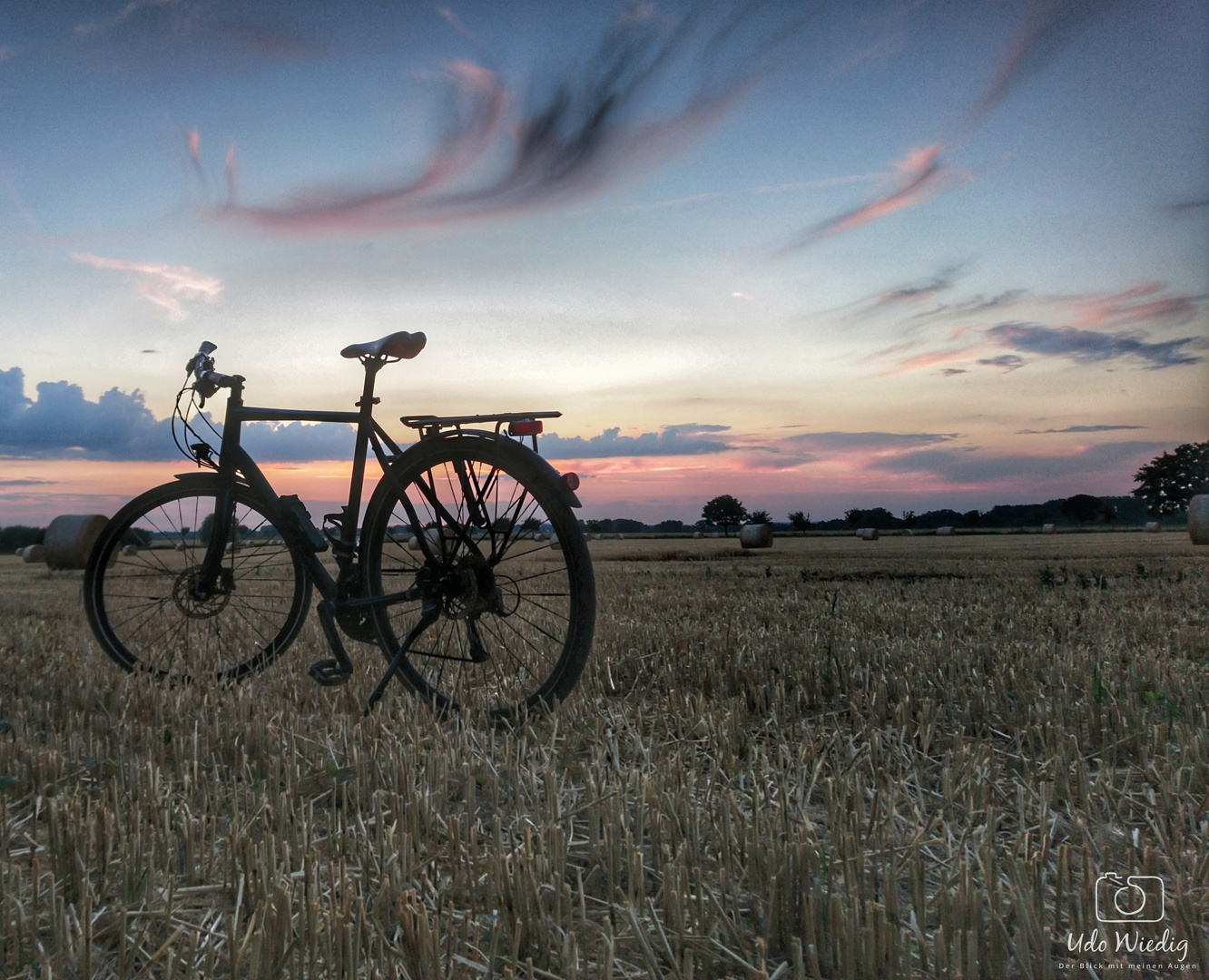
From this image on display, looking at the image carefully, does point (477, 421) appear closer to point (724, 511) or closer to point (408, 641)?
point (408, 641)

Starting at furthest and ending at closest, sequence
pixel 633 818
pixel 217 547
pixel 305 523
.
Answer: pixel 217 547 → pixel 305 523 → pixel 633 818

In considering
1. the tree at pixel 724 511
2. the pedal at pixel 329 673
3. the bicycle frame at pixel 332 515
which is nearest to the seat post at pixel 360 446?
the bicycle frame at pixel 332 515

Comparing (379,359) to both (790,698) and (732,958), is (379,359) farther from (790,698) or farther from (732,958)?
(732,958)

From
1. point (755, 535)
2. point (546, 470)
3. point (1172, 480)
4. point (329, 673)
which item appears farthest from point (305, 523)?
point (1172, 480)

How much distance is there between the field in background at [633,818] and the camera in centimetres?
186

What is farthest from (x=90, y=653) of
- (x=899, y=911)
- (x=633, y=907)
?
(x=899, y=911)

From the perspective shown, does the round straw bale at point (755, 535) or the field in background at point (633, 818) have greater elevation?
the round straw bale at point (755, 535)

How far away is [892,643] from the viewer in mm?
5422

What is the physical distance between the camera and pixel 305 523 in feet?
15.4

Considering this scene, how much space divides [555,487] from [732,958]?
2.15 m

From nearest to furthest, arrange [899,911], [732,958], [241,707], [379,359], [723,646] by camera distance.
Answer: [732,958], [899,911], [241,707], [379,359], [723,646]

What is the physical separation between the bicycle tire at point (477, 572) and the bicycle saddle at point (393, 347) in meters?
0.53

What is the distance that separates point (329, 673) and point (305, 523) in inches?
38.0

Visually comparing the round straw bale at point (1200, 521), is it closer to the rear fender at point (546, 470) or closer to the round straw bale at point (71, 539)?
the rear fender at point (546, 470)
